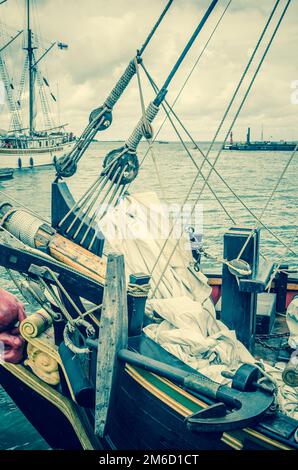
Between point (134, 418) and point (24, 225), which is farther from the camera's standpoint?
point (24, 225)

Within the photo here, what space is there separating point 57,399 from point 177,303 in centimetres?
182

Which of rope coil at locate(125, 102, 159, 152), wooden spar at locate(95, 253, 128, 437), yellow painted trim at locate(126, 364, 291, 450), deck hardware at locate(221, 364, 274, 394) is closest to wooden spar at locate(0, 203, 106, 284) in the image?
wooden spar at locate(95, 253, 128, 437)

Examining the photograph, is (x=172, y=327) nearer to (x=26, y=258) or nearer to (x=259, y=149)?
(x=26, y=258)

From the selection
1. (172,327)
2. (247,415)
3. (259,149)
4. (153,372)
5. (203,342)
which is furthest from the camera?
(259,149)

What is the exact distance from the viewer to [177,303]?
5.41m

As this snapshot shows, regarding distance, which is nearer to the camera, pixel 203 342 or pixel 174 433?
pixel 174 433

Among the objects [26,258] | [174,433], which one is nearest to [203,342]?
[174,433]

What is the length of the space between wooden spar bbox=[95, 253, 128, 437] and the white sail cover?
1.90 feet

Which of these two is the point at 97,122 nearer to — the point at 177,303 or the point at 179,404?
the point at 177,303

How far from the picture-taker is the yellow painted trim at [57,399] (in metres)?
5.70

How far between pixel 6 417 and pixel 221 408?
639cm

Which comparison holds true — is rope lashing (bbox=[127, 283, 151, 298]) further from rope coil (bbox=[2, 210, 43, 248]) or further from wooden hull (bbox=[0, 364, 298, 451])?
rope coil (bbox=[2, 210, 43, 248])

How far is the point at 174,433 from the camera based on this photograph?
4.27 metres

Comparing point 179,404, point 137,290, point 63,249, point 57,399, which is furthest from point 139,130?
point 57,399
